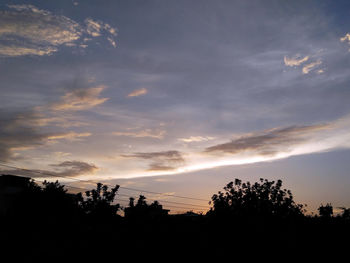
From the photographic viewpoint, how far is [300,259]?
10383 mm

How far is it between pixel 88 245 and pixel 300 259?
8.86 metres

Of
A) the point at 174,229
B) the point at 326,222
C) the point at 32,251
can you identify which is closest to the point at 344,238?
the point at 326,222

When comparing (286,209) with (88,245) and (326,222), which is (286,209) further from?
(88,245)

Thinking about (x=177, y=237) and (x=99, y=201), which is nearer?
(x=177, y=237)

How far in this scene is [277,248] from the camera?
423 inches

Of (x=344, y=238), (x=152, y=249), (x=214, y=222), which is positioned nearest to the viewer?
(x=152, y=249)

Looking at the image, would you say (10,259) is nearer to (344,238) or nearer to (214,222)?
(214,222)

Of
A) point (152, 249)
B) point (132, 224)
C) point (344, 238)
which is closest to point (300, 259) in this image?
point (344, 238)

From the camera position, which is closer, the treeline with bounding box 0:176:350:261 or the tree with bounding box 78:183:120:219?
the treeline with bounding box 0:176:350:261

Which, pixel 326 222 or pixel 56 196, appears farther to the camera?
pixel 56 196

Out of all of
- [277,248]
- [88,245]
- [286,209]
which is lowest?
[286,209]

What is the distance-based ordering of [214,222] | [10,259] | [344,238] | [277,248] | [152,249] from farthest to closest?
1. [214,222]
2. [344,238]
3. [277,248]
4. [152,249]
5. [10,259]

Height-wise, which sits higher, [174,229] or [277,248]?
[174,229]

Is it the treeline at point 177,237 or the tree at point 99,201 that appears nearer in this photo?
the treeline at point 177,237
